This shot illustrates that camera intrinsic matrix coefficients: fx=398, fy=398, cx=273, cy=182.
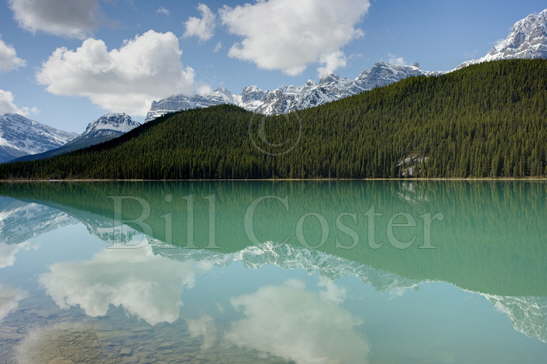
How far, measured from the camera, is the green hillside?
117 m

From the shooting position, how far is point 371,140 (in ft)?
461

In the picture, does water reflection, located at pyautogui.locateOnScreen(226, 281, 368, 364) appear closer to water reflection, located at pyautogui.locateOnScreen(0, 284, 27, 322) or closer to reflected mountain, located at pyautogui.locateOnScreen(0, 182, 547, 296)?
Result: reflected mountain, located at pyautogui.locateOnScreen(0, 182, 547, 296)

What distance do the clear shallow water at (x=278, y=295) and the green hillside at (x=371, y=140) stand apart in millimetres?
99359

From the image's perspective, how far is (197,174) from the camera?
5374 inches

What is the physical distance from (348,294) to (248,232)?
519 inches

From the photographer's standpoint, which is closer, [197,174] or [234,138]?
[197,174]

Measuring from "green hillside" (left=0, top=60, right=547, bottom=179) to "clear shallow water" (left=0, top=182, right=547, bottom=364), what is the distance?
99.4m

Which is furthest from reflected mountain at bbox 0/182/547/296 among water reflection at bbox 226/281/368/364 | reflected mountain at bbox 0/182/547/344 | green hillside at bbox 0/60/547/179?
green hillside at bbox 0/60/547/179

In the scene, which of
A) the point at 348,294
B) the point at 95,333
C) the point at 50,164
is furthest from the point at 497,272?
the point at 50,164

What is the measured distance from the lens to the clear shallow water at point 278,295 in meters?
9.22

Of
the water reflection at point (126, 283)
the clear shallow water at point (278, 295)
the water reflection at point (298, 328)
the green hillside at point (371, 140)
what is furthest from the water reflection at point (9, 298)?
the green hillside at point (371, 140)

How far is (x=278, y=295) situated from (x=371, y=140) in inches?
5233

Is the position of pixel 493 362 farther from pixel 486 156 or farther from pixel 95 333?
pixel 486 156

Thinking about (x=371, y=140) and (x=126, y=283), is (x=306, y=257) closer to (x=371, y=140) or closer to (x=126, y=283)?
(x=126, y=283)
